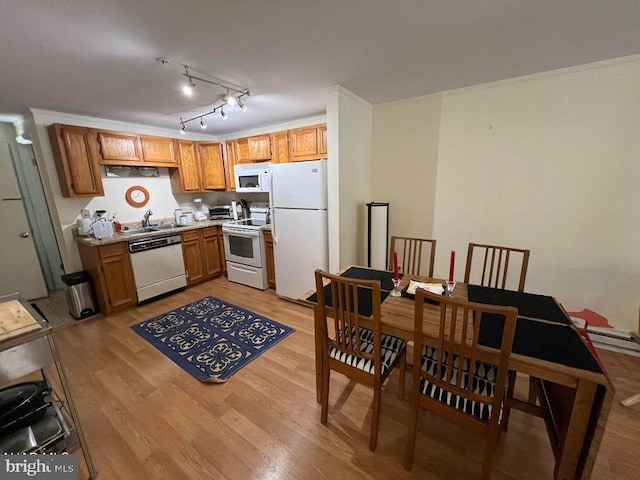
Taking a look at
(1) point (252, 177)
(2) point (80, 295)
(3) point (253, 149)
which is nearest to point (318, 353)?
(1) point (252, 177)

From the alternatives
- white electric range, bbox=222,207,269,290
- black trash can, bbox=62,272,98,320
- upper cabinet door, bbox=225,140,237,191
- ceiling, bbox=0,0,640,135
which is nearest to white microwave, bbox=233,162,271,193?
upper cabinet door, bbox=225,140,237,191

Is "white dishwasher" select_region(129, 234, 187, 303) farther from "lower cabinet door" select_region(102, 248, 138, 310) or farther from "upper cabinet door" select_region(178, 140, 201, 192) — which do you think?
"upper cabinet door" select_region(178, 140, 201, 192)

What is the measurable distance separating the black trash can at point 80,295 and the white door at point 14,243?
3.20ft

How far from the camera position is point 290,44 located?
1683 millimetres

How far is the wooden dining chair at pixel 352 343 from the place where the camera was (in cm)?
134

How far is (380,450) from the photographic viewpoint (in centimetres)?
149

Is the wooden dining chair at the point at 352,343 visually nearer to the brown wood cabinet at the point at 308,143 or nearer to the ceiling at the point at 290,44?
the ceiling at the point at 290,44

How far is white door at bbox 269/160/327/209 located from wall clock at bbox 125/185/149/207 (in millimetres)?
2141

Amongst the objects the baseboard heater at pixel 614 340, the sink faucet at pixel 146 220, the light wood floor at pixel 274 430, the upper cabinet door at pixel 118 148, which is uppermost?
the upper cabinet door at pixel 118 148

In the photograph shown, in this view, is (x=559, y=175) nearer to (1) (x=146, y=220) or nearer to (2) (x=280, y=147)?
(2) (x=280, y=147)

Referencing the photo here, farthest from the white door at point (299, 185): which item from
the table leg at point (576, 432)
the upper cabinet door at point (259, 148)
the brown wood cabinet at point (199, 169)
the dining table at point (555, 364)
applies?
the table leg at point (576, 432)

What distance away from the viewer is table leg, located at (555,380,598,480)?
100 cm

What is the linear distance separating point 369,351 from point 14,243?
4.82m

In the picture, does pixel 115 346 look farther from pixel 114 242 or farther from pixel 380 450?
pixel 380 450
